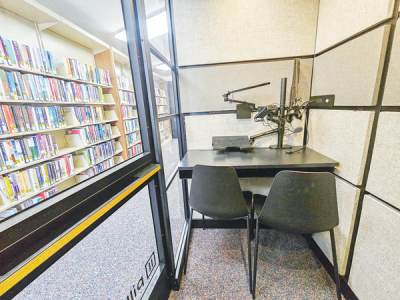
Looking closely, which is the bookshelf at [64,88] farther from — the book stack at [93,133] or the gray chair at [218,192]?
the gray chair at [218,192]

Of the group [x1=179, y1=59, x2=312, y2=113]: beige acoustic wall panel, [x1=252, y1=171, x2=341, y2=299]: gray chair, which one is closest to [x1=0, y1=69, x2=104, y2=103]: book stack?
[x1=179, y1=59, x2=312, y2=113]: beige acoustic wall panel

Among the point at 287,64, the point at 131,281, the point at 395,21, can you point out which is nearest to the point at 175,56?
the point at 287,64

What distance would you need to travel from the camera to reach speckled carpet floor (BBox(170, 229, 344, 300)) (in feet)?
3.89

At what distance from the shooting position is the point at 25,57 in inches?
35.9

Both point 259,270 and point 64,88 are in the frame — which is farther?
point 259,270

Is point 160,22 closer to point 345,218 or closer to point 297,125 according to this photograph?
point 297,125

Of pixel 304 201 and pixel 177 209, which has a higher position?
pixel 304 201

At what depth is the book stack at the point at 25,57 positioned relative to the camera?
32.3 inches

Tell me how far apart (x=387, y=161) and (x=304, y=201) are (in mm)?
435

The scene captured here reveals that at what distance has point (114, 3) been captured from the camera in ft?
3.11

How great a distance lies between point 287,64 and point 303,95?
31cm

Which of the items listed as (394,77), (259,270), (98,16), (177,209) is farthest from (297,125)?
(98,16)

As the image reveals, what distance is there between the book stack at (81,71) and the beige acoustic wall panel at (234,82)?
2.12ft

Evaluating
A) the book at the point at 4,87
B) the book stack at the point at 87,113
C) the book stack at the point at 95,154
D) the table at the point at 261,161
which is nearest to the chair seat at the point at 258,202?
the table at the point at 261,161
